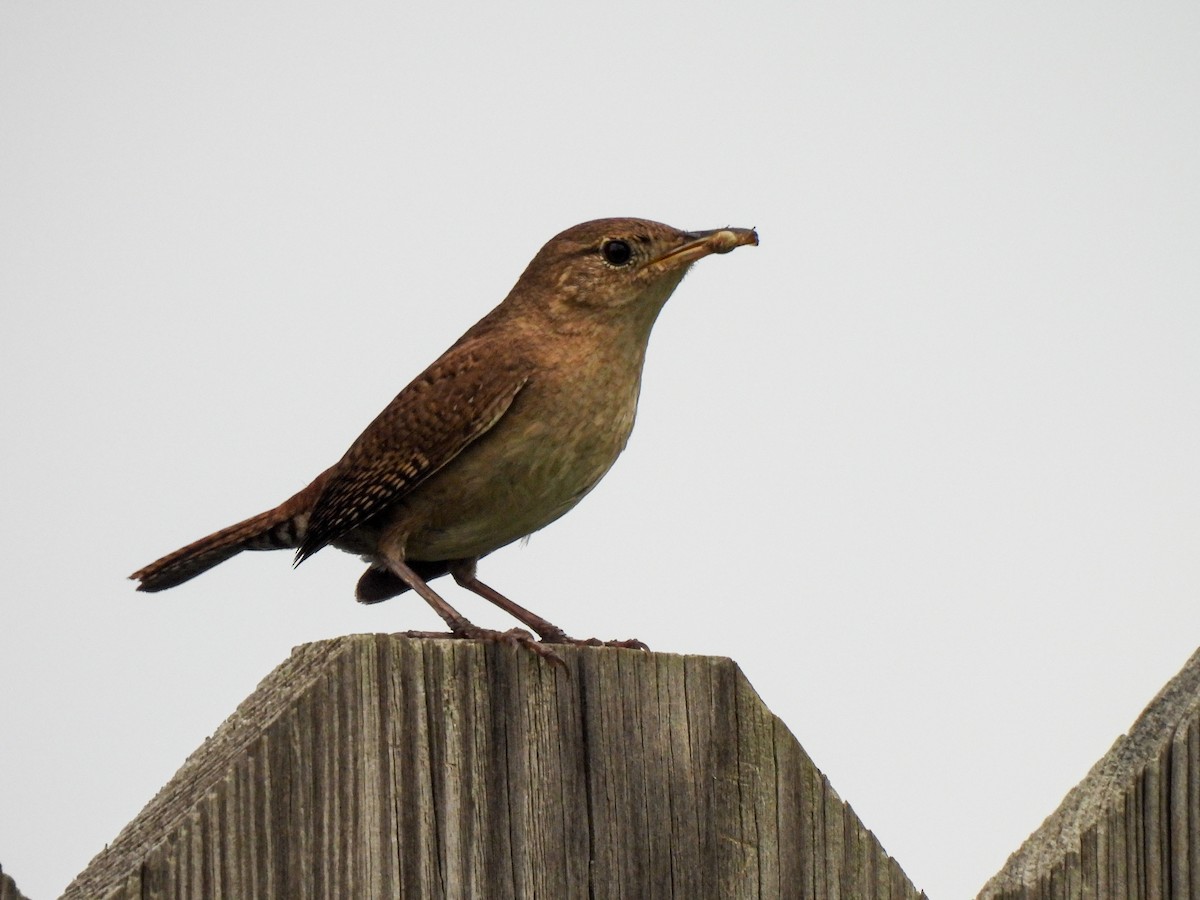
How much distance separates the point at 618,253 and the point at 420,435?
0.75m

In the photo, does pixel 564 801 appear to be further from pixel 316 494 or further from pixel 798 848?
pixel 316 494

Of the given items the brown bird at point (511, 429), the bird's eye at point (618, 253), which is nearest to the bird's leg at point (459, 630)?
the brown bird at point (511, 429)

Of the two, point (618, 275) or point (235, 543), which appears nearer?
point (618, 275)

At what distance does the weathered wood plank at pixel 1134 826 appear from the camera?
2.40 m

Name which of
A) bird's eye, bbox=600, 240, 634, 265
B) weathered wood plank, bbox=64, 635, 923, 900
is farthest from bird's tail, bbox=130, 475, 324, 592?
weathered wood plank, bbox=64, 635, 923, 900

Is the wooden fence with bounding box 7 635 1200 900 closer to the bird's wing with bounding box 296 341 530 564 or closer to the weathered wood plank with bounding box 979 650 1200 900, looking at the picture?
the weathered wood plank with bounding box 979 650 1200 900

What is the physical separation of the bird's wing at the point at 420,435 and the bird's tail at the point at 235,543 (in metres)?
0.33

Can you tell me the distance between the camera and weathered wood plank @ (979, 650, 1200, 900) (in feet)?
7.87

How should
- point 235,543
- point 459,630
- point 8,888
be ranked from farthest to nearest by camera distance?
point 235,543, point 459,630, point 8,888

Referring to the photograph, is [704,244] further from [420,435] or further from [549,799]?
[549,799]

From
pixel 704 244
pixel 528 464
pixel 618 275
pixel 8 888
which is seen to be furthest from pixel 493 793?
pixel 618 275

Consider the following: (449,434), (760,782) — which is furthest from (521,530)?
(760,782)

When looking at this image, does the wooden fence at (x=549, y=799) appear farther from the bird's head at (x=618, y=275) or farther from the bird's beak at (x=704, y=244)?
the bird's head at (x=618, y=275)

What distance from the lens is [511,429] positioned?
4004 mm
